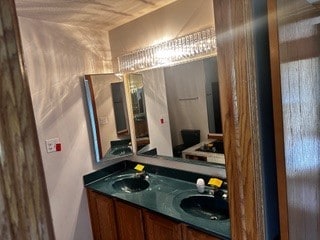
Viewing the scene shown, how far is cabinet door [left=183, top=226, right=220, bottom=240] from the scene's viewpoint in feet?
4.34

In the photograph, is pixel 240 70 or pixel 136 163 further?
pixel 136 163

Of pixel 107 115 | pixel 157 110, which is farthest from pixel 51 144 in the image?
pixel 157 110

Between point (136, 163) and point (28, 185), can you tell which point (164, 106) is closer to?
point (136, 163)

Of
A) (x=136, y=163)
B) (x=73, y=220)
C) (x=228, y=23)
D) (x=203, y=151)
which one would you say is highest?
(x=228, y=23)

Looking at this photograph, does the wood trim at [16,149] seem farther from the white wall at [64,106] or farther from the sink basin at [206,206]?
the white wall at [64,106]

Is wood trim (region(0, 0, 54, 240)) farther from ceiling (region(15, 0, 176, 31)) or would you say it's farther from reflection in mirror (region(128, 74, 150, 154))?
reflection in mirror (region(128, 74, 150, 154))

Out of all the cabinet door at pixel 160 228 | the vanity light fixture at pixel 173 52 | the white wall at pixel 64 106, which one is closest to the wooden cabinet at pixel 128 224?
the cabinet door at pixel 160 228

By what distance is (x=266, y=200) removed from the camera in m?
0.93

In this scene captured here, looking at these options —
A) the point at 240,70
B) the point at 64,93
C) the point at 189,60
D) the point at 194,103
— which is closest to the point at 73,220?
the point at 64,93

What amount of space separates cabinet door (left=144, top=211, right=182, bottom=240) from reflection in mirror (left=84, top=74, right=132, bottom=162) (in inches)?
32.6

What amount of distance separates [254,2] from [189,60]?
1019 mm

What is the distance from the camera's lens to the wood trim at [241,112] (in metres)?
0.82

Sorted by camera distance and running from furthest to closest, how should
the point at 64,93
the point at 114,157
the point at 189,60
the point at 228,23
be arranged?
the point at 114,157 → the point at 64,93 → the point at 189,60 → the point at 228,23

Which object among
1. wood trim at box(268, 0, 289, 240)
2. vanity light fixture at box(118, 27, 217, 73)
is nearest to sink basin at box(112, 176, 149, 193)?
vanity light fixture at box(118, 27, 217, 73)
